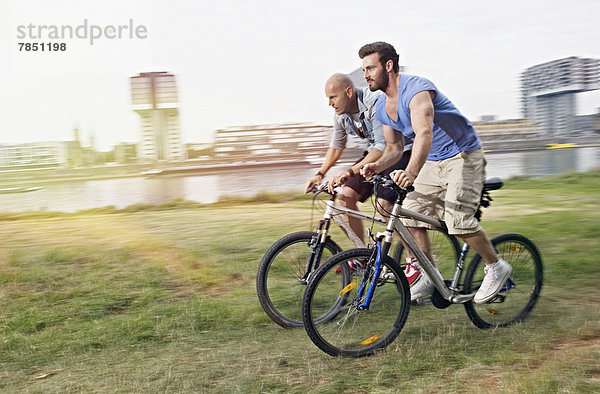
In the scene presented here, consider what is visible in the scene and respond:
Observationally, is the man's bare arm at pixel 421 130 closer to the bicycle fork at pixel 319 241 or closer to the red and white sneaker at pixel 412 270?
the bicycle fork at pixel 319 241

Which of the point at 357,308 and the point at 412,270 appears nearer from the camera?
the point at 357,308

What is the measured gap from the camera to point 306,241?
395 cm

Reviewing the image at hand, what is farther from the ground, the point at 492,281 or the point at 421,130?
the point at 421,130

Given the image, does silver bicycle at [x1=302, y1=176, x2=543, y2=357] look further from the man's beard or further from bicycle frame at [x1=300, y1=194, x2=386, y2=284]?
the man's beard

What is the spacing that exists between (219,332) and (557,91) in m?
41.3

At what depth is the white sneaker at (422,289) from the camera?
379cm

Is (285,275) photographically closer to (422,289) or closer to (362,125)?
(422,289)

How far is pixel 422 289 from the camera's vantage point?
3814mm

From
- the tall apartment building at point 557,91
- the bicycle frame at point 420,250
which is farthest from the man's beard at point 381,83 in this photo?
the tall apartment building at point 557,91

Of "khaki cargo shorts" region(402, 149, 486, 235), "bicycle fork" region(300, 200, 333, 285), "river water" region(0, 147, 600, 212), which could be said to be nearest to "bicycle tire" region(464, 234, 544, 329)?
"khaki cargo shorts" region(402, 149, 486, 235)

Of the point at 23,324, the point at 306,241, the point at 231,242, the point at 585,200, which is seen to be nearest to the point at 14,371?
the point at 23,324

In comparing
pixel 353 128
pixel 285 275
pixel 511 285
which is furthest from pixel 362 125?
pixel 511 285

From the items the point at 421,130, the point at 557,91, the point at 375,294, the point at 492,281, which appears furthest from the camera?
the point at 557,91

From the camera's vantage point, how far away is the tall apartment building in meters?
37.4
